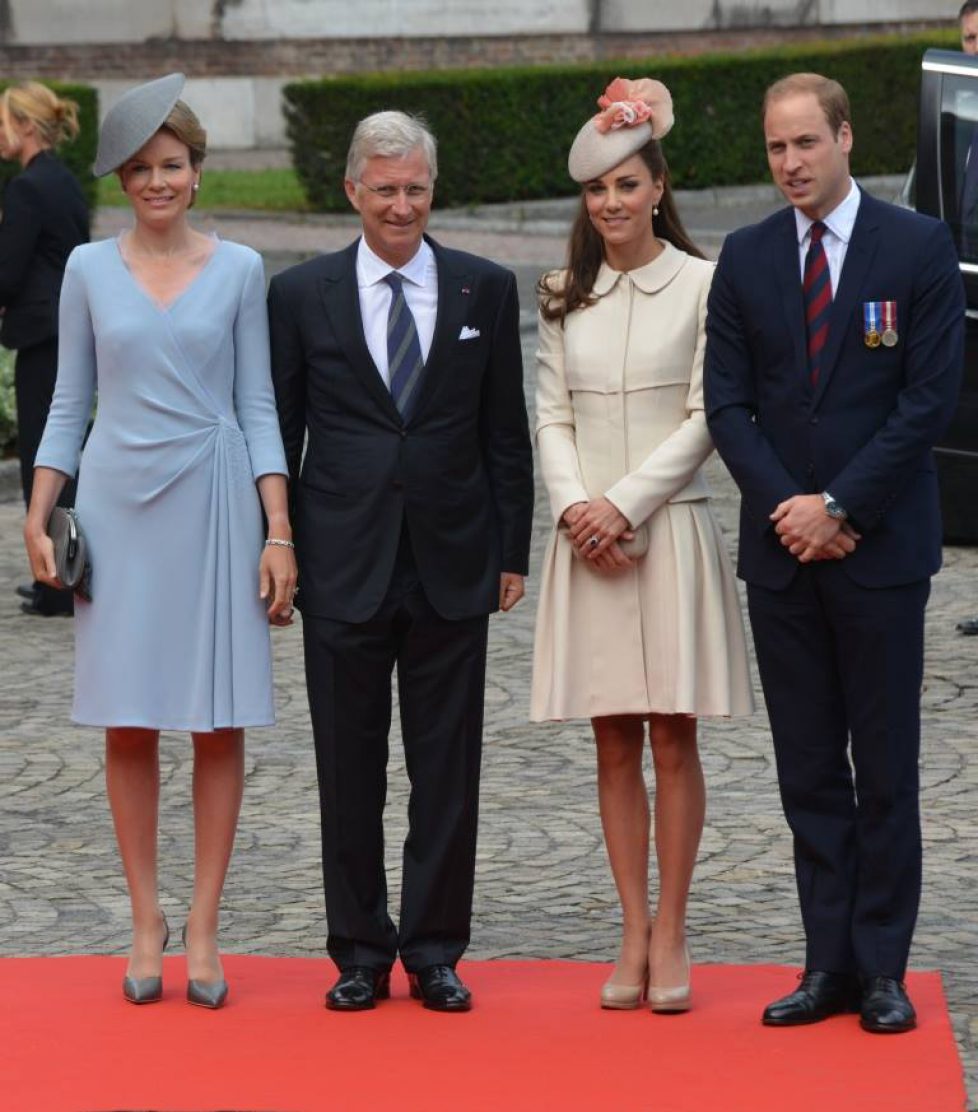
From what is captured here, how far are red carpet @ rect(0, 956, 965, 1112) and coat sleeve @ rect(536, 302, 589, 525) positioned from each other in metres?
1.10

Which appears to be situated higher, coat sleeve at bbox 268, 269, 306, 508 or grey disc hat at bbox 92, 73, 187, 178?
grey disc hat at bbox 92, 73, 187, 178

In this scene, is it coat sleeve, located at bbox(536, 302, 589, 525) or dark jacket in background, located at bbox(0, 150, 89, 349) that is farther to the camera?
dark jacket in background, located at bbox(0, 150, 89, 349)

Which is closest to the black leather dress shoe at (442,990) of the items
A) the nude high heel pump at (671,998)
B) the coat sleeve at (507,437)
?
the nude high heel pump at (671,998)

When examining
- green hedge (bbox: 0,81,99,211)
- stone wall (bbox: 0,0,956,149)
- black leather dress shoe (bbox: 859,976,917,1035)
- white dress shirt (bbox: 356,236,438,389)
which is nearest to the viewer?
black leather dress shoe (bbox: 859,976,917,1035)

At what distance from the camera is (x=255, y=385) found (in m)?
5.49

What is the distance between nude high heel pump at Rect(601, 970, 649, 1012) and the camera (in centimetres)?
555

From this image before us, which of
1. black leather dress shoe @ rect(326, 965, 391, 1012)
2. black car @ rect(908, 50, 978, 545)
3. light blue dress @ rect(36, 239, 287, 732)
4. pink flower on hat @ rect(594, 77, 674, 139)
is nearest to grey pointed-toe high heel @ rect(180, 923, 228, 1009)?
black leather dress shoe @ rect(326, 965, 391, 1012)

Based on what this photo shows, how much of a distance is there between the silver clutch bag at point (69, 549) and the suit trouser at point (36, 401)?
14.5 ft

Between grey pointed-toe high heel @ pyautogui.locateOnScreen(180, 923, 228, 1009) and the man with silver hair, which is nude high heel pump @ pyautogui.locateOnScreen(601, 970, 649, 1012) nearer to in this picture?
the man with silver hair

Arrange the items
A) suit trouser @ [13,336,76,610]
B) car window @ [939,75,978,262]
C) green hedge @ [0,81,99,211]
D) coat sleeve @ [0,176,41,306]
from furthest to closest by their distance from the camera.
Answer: green hedge @ [0,81,99,211] → car window @ [939,75,978,262] → suit trouser @ [13,336,76,610] → coat sleeve @ [0,176,41,306]

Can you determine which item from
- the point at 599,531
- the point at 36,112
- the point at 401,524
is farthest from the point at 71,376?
the point at 36,112

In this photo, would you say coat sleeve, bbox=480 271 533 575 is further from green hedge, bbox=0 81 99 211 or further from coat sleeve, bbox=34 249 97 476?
green hedge, bbox=0 81 99 211

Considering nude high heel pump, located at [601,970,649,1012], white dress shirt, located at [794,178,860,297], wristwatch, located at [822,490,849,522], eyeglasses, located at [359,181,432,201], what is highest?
eyeglasses, located at [359,181,432,201]

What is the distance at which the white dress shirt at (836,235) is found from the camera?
210 inches
